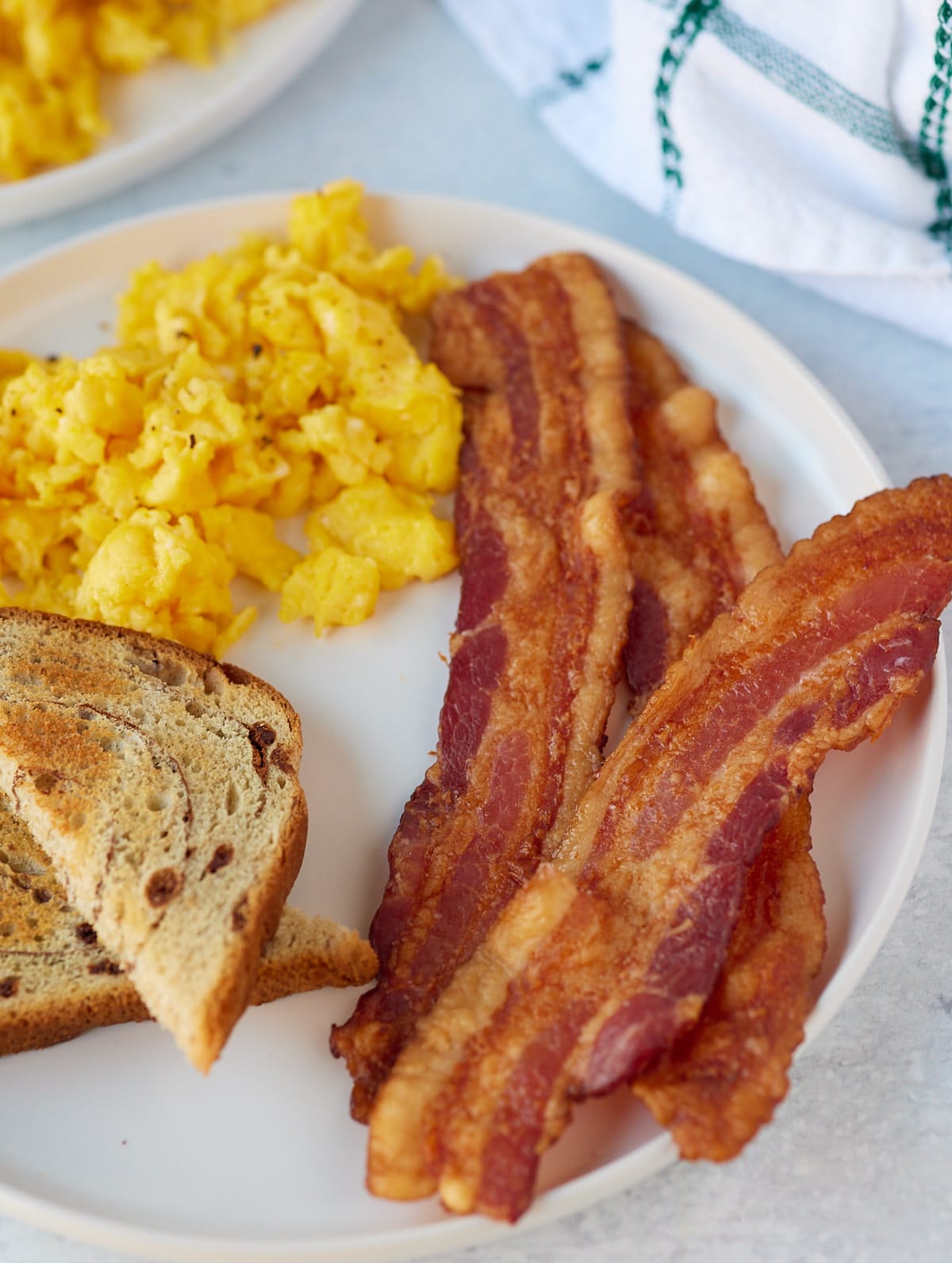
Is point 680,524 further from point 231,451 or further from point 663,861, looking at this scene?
point 231,451

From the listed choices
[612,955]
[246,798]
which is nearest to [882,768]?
[612,955]

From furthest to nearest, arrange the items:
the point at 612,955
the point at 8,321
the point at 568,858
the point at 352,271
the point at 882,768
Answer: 1. the point at 8,321
2. the point at 352,271
3. the point at 882,768
4. the point at 568,858
5. the point at 612,955

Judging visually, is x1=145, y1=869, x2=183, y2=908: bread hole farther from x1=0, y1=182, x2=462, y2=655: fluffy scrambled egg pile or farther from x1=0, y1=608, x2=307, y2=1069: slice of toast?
x1=0, y1=182, x2=462, y2=655: fluffy scrambled egg pile

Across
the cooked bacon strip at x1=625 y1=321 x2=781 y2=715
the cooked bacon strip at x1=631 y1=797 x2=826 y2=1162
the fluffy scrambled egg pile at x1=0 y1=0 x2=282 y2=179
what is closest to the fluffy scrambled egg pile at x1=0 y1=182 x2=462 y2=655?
the cooked bacon strip at x1=625 y1=321 x2=781 y2=715

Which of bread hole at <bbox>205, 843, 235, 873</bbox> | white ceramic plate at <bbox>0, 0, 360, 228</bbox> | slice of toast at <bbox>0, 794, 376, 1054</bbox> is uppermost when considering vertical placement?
white ceramic plate at <bbox>0, 0, 360, 228</bbox>

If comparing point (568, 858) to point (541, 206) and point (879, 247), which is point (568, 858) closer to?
point (879, 247)
